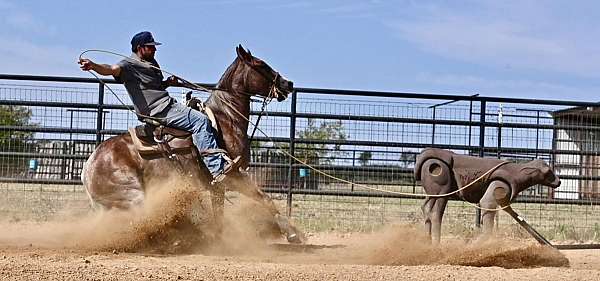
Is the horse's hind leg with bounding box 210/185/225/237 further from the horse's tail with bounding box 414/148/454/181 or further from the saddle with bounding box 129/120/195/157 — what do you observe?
the horse's tail with bounding box 414/148/454/181

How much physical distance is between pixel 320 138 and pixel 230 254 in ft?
13.5

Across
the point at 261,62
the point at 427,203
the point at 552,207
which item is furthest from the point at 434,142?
the point at 261,62

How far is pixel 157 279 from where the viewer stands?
6.05 meters

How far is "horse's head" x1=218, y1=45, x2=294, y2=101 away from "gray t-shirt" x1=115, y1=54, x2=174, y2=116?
2.52 feet

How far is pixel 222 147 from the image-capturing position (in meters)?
8.80

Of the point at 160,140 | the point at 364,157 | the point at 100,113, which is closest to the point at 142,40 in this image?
the point at 160,140

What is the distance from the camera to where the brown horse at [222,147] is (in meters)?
8.70

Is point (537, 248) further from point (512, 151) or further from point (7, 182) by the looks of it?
point (7, 182)

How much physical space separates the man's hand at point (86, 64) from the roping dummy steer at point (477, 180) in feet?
11.9

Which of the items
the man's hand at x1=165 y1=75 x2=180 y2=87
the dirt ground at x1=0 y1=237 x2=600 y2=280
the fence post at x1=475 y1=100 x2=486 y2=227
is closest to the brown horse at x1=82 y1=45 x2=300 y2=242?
the man's hand at x1=165 y1=75 x2=180 y2=87

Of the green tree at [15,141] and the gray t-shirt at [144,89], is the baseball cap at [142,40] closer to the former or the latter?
the gray t-shirt at [144,89]

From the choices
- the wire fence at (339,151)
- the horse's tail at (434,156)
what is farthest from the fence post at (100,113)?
the horse's tail at (434,156)

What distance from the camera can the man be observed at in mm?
8562

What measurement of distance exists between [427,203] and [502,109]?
3.18 meters
